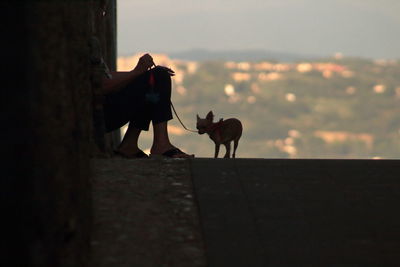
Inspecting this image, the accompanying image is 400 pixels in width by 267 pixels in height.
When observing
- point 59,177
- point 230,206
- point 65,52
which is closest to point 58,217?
point 59,177

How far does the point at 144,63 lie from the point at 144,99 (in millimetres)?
378

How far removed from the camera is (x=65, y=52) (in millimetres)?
6219

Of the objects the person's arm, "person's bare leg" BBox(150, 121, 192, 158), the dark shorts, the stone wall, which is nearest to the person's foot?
"person's bare leg" BBox(150, 121, 192, 158)

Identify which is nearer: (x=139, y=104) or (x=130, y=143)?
(x=139, y=104)

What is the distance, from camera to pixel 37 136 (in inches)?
225

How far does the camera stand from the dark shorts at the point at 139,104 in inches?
406

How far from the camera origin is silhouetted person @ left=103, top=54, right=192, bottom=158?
33.7 feet

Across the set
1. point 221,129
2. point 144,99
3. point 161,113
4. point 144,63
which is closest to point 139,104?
point 144,99

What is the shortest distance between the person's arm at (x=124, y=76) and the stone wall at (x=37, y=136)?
154 inches

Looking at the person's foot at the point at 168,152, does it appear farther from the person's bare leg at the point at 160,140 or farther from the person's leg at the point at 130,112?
the person's leg at the point at 130,112

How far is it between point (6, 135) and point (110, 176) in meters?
3.01

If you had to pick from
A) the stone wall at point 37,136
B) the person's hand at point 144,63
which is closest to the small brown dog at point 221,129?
the person's hand at point 144,63

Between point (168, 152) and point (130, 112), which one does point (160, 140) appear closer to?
point (168, 152)

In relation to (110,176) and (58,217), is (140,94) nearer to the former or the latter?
(110,176)
